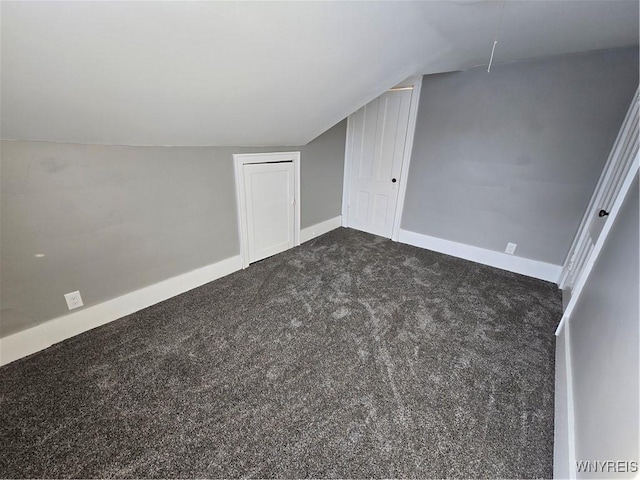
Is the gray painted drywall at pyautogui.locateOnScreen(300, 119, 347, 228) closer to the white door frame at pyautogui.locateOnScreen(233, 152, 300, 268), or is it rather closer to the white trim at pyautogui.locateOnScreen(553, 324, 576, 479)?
the white door frame at pyautogui.locateOnScreen(233, 152, 300, 268)

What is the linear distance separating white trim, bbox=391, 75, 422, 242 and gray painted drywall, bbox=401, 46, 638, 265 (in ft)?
0.19

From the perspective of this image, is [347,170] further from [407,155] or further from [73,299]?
[73,299]

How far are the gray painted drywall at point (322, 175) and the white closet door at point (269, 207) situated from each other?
26cm

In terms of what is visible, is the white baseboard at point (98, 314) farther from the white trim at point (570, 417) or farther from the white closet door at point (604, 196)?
the white closet door at point (604, 196)

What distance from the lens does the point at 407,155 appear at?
3383 millimetres

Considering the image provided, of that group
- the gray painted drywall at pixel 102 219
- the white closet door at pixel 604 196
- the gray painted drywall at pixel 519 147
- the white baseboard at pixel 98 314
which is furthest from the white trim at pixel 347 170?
the white closet door at pixel 604 196

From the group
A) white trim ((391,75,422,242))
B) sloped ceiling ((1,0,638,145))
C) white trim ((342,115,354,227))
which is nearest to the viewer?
sloped ceiling ((1,0,638,145))

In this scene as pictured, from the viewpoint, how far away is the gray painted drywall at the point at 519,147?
2346 millimetres

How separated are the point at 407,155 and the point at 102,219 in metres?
3.18

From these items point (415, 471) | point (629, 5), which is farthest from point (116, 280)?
point (629, 5)

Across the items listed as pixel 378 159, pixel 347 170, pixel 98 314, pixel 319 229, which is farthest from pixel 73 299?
pixel 378 159

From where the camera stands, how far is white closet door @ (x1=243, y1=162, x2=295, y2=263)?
280 centimetres

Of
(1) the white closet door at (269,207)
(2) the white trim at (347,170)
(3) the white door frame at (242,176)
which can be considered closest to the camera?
(3) the white door frame at (242,176)

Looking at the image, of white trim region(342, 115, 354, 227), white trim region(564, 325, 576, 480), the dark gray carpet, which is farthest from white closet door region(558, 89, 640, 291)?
white trim region(342, 115, 354, 227)
